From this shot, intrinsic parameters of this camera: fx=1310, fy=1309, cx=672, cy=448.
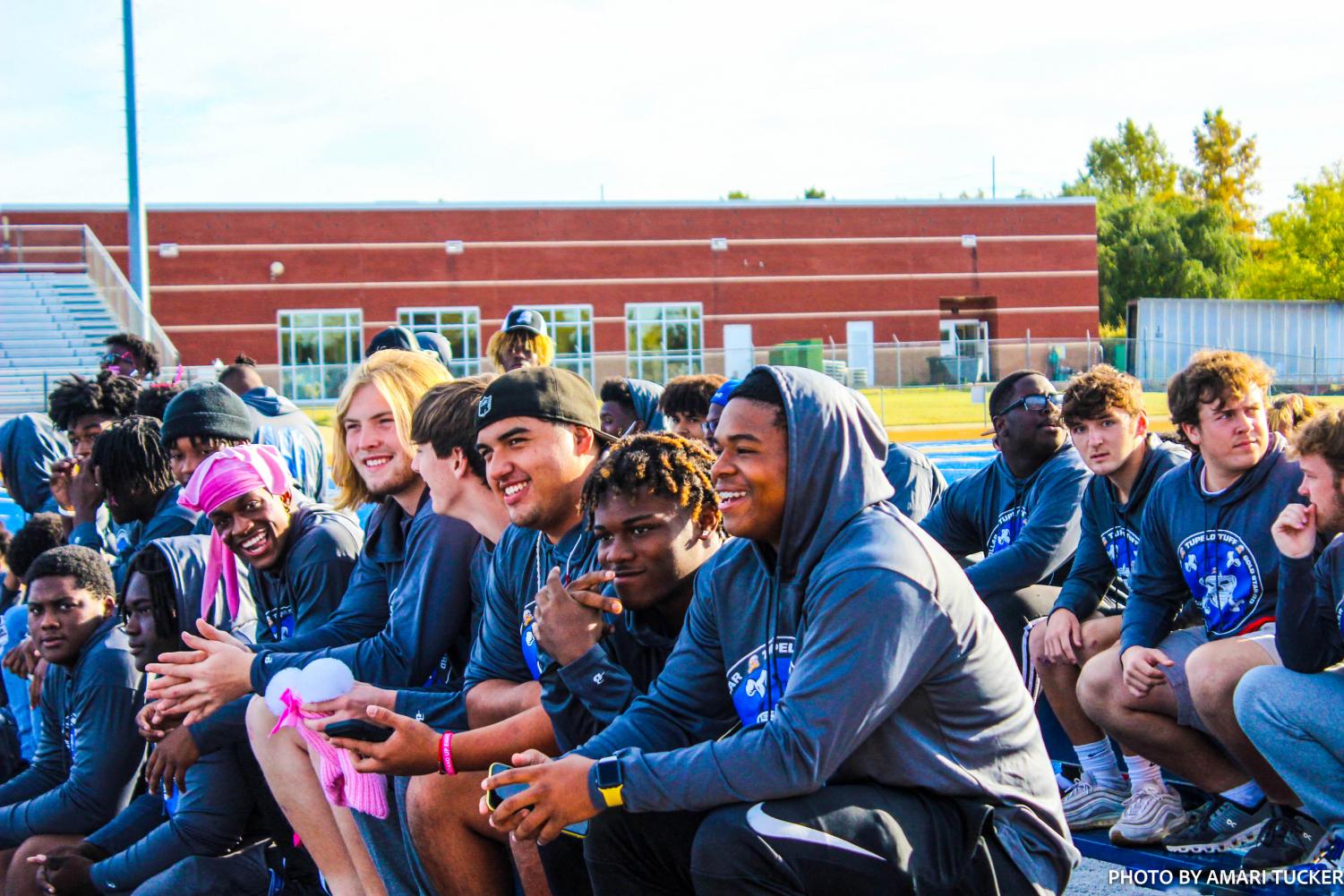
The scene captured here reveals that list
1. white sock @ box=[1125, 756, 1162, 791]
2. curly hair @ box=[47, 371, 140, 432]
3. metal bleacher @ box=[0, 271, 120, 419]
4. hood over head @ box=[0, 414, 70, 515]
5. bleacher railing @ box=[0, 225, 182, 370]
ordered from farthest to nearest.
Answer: bleacher railing @ box=[0, 225, 182, 370], metal bleacher @ box=[0, 271, 120, 419], hood over head @ box=[0, 414, 70, 515], curly hair @ box=[47, 371, 140, 432], white sock @ box=[1125, 756, 1162, 791]

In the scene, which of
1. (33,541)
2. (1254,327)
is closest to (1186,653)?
(33,541)

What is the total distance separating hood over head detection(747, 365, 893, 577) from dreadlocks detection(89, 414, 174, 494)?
13.2 ft

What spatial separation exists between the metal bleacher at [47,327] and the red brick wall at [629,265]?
7.17 m

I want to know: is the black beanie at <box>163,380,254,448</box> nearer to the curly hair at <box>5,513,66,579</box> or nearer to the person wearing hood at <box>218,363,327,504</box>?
the person wearing hood at <box>218,363,327,504</box>

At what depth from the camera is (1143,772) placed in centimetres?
448

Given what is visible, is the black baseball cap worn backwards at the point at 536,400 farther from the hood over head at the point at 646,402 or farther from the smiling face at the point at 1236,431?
the hood over head at the point at 646,402

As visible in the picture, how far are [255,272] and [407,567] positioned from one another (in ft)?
124

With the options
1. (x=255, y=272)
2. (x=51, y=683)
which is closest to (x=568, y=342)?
(x=255, y=272)

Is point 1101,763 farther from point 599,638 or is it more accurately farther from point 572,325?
point 572,325

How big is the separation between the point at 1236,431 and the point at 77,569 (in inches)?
171

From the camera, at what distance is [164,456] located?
19.9ft

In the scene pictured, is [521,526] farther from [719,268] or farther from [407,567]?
[719,268]

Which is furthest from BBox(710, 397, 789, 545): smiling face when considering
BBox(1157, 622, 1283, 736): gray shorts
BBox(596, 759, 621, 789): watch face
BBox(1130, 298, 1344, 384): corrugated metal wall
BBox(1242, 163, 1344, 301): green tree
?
BBox(1242, 163, 1344, 301): green tree

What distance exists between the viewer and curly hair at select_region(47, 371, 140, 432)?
783 centimetres
